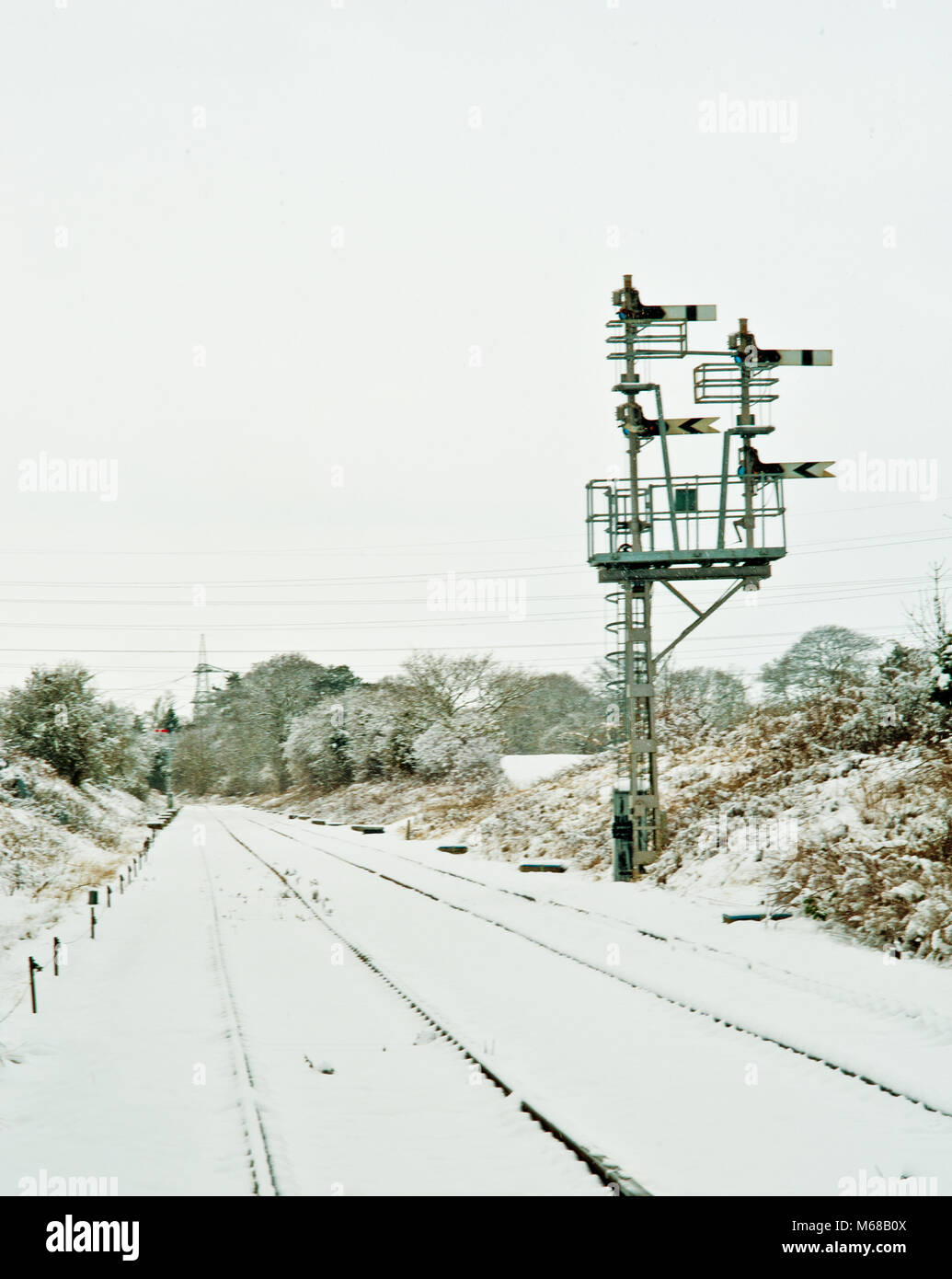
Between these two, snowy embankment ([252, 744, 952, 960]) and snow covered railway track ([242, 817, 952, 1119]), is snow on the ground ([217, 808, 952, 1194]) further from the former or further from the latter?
snowy embankment ([252, 744, 952, 960])

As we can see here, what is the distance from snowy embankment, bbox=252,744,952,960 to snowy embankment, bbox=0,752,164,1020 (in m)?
9.99

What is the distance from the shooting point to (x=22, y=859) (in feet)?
90.4

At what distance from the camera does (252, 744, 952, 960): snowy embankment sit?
14.5 meters

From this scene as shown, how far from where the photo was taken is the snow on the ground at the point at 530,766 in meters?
51.3

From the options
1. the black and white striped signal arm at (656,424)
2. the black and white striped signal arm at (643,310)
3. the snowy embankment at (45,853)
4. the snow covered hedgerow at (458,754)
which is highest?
the black and white striped signal arm at (643,310)

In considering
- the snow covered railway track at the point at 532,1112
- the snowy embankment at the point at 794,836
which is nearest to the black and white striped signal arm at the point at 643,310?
the snowy embankment at the point at 794,836

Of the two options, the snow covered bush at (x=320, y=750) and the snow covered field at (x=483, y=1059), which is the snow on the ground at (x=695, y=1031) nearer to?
the snow covered field at (x=483, y=1059)

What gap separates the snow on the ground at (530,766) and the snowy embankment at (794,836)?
50.7 feet

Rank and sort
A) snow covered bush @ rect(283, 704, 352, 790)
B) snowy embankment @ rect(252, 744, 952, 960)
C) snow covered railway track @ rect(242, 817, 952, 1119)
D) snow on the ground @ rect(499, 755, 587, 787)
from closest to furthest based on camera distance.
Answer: snow covered railway track @ rect(242, 817, 952, 1119) → snowy embankment @ rect(252, 744, 952, 960) → snow on the ground @ rect(499, 755, 587, 787) → snow covered bush @ rect(283, 704, 352, 790)

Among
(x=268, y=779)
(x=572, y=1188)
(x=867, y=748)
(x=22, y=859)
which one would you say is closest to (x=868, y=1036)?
(x=572, y=1188)

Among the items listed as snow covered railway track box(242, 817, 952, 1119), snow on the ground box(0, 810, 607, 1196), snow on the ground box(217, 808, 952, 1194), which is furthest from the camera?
snow covered railway track box(242, 817, 952, 1119)

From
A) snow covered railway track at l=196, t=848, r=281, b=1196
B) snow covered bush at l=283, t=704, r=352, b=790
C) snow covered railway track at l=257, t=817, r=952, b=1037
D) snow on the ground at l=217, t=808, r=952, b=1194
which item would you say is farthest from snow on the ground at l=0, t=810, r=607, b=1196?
snow covered bush at l=283, t=704, r=352, b=790

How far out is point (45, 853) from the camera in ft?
97.5
